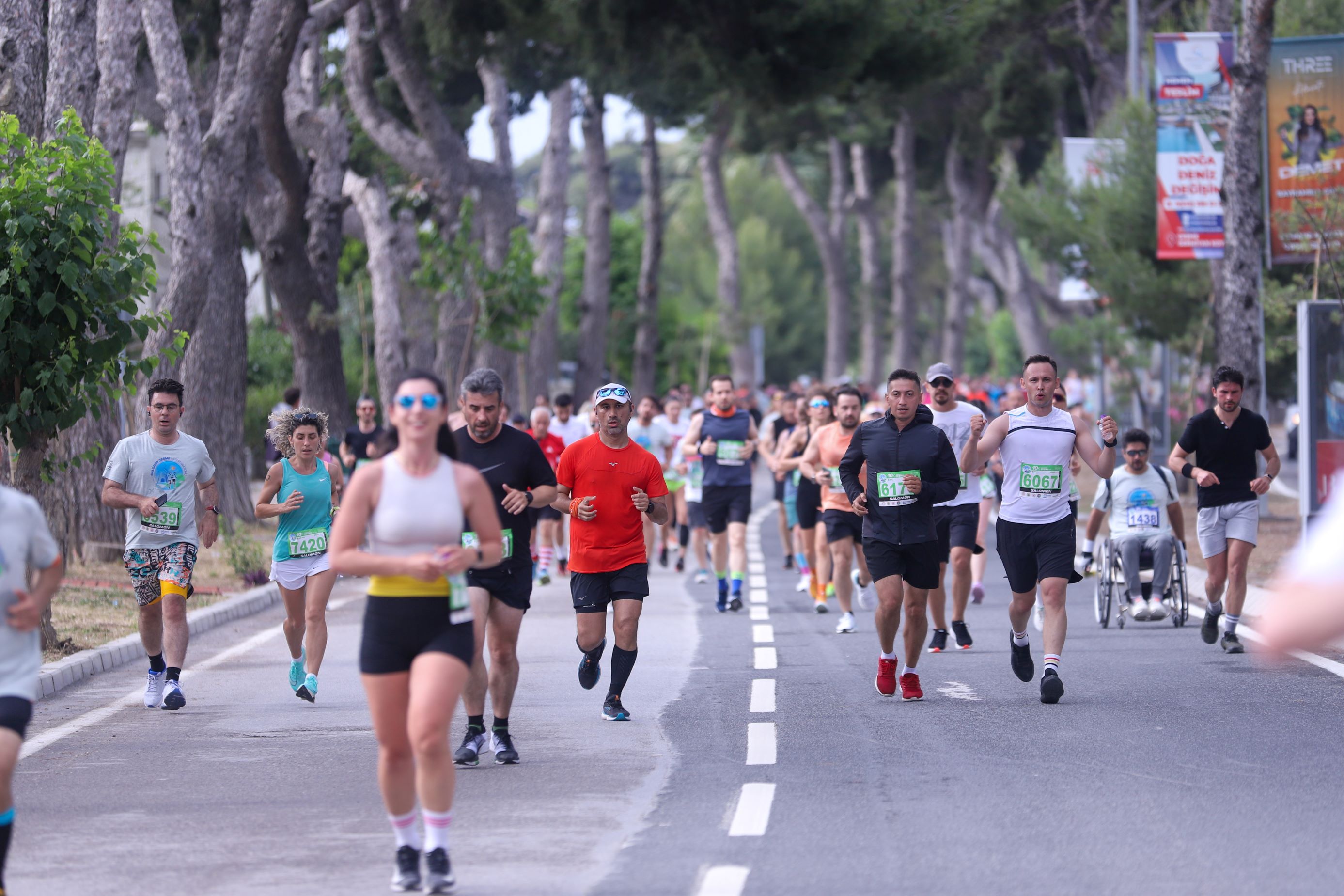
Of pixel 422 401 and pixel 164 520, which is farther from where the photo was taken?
pixel 164 520

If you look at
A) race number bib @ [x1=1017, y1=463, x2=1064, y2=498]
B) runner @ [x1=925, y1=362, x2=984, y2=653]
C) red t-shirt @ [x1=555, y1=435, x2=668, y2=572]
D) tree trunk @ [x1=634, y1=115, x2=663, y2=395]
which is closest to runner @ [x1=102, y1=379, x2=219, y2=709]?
red t-shirt @ [x1=555, y1=435, x2=668, y2=572]

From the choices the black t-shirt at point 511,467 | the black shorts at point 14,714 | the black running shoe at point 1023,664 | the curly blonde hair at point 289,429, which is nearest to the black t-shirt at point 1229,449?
the black running shoe at point 1023,664

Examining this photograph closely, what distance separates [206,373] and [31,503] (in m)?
16.0

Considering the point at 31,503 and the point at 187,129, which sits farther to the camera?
the point at 187,129

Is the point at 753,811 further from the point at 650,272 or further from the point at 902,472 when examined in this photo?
the point at 650,272

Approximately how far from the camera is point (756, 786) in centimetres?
780

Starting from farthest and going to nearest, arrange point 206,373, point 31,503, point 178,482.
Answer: point 206,373, point 178,482, point 31,503

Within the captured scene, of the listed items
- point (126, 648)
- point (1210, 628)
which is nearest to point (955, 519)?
point (1210, 628)

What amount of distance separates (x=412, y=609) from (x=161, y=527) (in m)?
4.93

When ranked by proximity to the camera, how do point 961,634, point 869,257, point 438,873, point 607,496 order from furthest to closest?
1. point 869,257
2. point 961,634
3. point 607,496
4. point 438,873

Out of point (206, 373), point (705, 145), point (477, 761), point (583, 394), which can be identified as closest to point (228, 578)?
point (206, 373)

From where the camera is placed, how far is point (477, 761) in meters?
8.58

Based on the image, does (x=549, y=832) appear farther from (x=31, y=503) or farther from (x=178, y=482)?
(x=178, y=482)

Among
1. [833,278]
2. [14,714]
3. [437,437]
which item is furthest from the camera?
[833,278]
